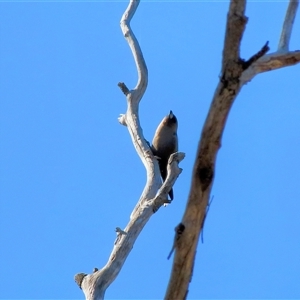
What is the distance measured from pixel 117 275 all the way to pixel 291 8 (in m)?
2.53

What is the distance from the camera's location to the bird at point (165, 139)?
7736mm

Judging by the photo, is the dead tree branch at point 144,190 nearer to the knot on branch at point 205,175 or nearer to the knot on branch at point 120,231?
the knot on branch at point 120,231

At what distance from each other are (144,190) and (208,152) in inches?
105

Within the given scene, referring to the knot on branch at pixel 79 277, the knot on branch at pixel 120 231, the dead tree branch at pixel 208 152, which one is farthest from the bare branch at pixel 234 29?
the knot on branch at pixel 79 277

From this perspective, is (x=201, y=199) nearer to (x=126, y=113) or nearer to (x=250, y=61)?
(x=250, y=61)

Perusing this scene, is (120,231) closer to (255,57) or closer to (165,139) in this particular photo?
(255,57)

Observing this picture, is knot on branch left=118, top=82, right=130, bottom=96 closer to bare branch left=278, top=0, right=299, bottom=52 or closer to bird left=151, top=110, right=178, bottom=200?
bird left=151, top=110, right=178, bottom=200

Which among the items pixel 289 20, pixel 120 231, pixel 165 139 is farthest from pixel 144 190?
pixel 289 20

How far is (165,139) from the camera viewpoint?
8.18 m

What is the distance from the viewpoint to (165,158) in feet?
25.3

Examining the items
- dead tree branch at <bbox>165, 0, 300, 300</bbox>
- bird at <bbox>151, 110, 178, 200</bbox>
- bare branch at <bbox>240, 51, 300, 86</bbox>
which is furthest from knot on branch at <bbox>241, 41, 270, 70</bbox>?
bird at <bbox>151, 110, 178, 200</bbox>

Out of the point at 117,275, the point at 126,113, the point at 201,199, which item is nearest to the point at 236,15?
the point at 201,199

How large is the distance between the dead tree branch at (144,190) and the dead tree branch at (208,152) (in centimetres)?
168

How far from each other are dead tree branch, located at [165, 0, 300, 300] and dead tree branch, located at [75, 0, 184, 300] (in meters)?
1.68
